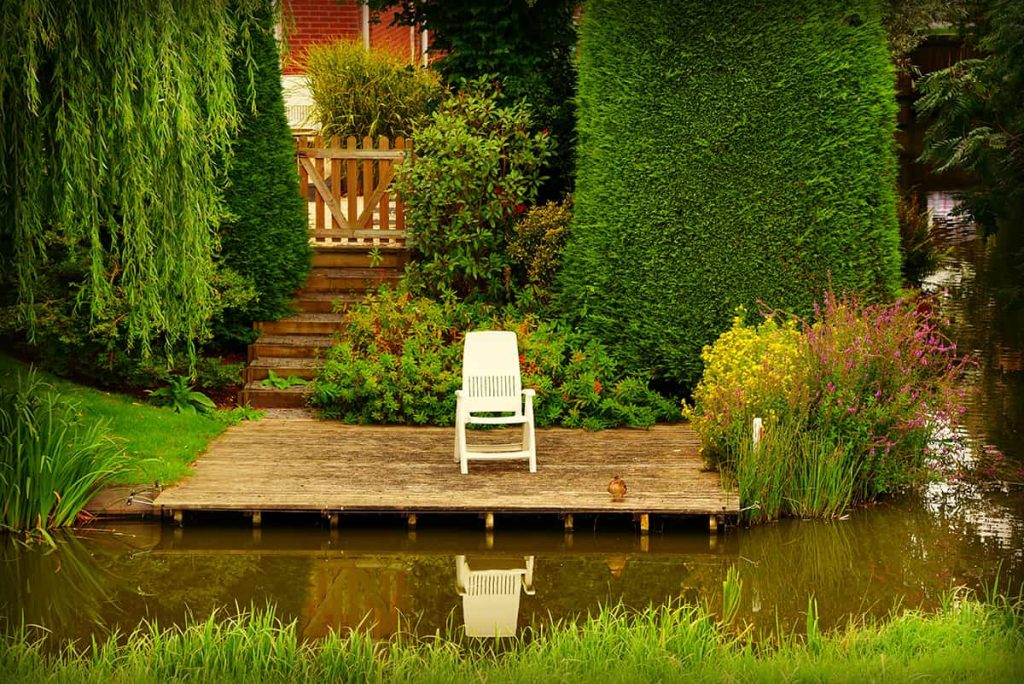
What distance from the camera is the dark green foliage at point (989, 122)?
14.2m

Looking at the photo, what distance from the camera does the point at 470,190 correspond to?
533 inches

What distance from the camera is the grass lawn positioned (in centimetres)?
1038

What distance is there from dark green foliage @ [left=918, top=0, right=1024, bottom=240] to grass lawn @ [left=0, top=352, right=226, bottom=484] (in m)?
8.06

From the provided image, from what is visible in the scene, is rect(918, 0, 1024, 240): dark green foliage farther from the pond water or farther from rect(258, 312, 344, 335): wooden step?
rect(258, 312, 344, 335): wooden step

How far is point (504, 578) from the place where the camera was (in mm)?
8883

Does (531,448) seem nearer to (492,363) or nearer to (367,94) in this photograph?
(492,363)

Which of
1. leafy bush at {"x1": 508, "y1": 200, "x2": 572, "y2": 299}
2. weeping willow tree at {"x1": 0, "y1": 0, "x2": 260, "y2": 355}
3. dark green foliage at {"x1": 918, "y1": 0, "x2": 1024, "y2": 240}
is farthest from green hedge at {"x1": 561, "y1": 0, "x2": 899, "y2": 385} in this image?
weeping willow tree at {"x1": 0, "y1": 0, "x2": 260, "y2": 355}

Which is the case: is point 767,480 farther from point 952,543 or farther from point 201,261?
point 201,261

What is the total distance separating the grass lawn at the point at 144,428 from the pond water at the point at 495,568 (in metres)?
0.65

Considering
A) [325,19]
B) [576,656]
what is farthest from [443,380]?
[325,19]

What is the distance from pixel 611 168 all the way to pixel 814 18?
2048 millimetres

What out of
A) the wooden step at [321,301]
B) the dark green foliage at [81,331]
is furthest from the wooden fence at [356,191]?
the dark green foliage at [81,331]

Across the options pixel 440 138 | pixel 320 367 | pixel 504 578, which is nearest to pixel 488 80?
pixel 440 138

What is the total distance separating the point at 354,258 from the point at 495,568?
621 centimetres
